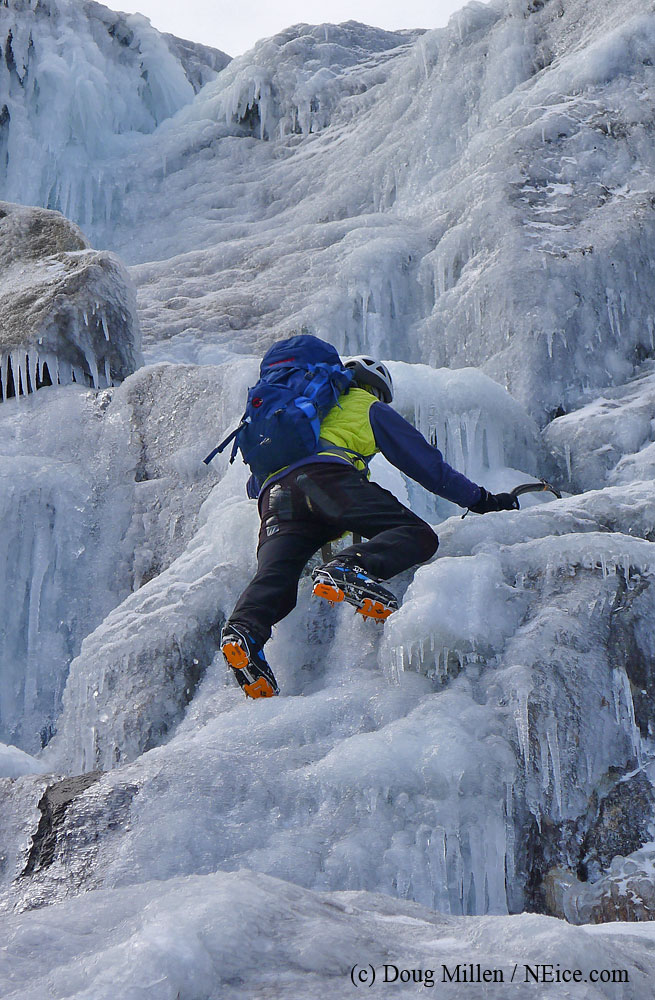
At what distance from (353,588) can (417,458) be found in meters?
0.94

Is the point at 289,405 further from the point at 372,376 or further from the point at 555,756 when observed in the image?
the point at 555,756

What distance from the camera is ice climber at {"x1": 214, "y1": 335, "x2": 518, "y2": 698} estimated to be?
4.13 m

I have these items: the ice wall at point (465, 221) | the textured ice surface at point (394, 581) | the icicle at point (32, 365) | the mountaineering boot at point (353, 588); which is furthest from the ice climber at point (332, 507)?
the icicle at point (32, 365)

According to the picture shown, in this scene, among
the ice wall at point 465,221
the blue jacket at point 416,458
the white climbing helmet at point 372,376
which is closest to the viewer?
the blue jacket at point 416,458

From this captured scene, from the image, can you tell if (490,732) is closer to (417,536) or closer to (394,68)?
(417,536)

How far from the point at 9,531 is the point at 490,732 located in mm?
4885

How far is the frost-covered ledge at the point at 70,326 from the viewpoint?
9109 millimetres

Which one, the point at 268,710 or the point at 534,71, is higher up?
the point at 534,71

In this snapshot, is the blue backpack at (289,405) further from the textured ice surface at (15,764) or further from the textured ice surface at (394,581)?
the textured ice surface at (15,764)

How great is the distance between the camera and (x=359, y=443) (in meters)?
4.83

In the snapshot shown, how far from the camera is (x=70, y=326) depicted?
364 inches

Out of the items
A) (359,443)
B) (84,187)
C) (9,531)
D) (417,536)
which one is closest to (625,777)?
(417,536)

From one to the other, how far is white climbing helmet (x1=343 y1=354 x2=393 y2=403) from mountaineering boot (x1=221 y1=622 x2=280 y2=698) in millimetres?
1720

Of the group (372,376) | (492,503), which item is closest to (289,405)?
(372,376)
